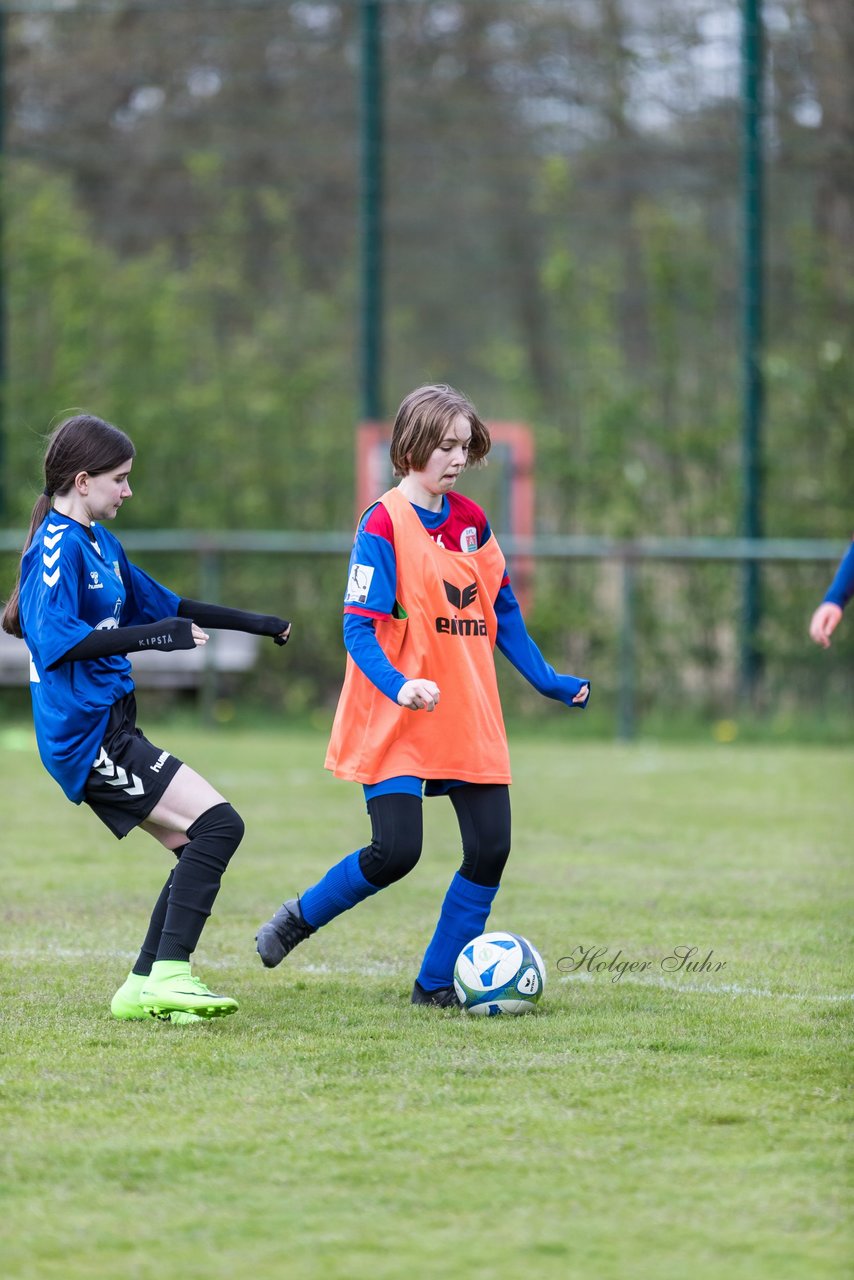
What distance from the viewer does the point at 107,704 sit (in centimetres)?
482

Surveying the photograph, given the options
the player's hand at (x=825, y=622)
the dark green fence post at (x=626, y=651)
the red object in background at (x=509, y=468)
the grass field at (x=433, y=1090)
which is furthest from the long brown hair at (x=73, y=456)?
the red object in background at (x=509, y=468)

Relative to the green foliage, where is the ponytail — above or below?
below

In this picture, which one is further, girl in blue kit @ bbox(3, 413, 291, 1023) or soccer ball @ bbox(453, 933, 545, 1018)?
soccer ball @ bbox(453, 933, 545, 1018)

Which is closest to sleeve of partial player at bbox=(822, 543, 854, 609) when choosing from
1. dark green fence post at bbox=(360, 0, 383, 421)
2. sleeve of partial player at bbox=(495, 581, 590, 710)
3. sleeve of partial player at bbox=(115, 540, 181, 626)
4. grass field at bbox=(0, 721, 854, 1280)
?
grass field at bbox=(0, 721, 854, 1280)

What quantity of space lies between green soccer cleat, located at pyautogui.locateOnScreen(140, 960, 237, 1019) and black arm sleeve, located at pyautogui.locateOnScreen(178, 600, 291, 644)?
0.94 m

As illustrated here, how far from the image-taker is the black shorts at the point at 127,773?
4805 mm

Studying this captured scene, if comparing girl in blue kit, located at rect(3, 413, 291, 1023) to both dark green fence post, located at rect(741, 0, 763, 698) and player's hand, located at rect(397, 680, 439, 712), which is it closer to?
player's hand, located at rect(397, 680, 439, 712)

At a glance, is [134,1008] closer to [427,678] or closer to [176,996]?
[176,996]

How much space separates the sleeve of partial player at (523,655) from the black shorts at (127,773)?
104 cm

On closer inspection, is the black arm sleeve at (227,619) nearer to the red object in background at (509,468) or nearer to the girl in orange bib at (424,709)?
the girl in orange bib at (424,709)

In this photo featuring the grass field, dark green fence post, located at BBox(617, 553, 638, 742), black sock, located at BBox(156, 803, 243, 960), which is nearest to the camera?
the grass field

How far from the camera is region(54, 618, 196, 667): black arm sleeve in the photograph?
4.69 meters

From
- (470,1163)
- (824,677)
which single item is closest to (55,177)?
(824,677)

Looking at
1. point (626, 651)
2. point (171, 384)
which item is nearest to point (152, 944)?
point (626, 651)
